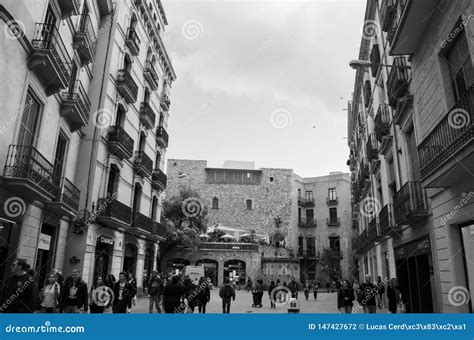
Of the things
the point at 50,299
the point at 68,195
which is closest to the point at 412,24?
the point at 50,299

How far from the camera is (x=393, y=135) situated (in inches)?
580

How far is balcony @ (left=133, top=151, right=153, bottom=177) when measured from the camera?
20.9m

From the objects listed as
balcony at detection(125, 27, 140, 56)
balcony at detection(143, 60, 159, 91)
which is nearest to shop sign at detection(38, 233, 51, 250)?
balcony at detection(125, 27, 140, 56)

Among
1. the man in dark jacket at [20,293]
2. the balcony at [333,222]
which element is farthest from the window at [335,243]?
the man in dark jacket at [20,293]

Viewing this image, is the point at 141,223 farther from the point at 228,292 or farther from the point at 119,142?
the point at 228,292

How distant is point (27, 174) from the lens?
31.7 ft

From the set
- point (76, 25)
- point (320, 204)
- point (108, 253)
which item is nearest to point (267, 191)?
point (320, 204)

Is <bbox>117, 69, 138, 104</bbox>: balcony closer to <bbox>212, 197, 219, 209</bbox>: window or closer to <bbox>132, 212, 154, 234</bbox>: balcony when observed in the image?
<bbox>132, 212, 154, 234</bbox>: balcony

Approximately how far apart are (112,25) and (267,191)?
35.2 meters

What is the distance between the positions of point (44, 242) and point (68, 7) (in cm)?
779

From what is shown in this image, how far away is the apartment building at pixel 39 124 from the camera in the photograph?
9.46 m

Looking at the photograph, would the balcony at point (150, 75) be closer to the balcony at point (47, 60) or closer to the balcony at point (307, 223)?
the balcony at point (47, 60)

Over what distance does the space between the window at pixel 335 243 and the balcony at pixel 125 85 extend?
36668mm

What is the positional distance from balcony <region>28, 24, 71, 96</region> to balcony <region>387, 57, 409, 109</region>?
1042 cm
